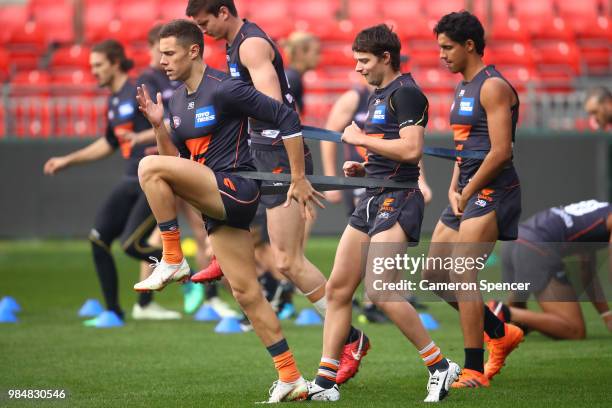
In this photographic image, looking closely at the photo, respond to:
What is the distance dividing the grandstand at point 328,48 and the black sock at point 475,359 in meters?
10.6

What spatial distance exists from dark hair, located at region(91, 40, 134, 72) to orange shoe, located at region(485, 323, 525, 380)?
4.81m

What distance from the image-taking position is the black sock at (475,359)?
6520mm

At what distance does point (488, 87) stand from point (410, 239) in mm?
1073

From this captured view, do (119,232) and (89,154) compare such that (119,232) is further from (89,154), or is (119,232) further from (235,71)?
(235,71)

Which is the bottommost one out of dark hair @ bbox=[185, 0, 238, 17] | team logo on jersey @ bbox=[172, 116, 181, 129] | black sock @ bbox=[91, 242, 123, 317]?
black sock @ bbox=[91, 242, 123, 317]

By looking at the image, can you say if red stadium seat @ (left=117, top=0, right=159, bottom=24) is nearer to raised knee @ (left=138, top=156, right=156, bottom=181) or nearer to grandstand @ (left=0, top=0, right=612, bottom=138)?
grandstand @ (left=0, top=0, right=612, bottom=138)

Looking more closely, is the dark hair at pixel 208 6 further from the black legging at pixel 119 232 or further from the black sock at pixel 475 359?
the black legging at pixel 119 232

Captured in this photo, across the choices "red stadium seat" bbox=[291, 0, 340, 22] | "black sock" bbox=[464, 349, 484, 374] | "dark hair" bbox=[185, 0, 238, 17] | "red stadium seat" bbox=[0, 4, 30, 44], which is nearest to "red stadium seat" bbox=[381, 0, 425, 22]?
"red stadium seat" bbox=[291, 0, 340, 22]

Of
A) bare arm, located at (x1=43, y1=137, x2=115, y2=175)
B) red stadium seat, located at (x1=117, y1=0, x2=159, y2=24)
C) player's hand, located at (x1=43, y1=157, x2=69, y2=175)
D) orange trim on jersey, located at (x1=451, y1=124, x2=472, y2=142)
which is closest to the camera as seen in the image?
orange trim on jersey, located at (x1=451, y1=124, x2=472, y2=142)

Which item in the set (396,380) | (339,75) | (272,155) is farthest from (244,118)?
(339,75)

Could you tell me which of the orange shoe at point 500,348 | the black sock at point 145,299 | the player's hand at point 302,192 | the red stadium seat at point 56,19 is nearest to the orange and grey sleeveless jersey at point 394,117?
the player's hand at point 302,192

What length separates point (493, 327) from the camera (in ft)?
22.9

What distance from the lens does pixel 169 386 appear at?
664 cm

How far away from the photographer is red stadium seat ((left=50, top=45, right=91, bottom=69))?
20594 mm
